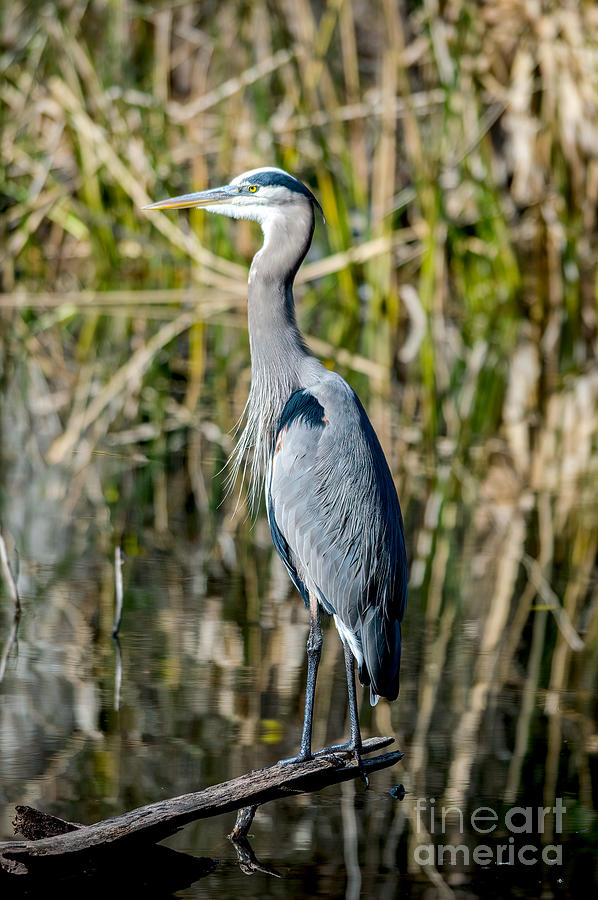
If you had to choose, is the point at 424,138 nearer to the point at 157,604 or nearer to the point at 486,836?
the point at 157,604

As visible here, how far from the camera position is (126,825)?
2.28 meters

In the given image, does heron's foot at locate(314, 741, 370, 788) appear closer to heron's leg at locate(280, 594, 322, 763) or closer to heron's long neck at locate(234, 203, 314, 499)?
heron's leg at locate(280, 594, 322, 763)

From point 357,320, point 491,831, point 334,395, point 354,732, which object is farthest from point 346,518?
point 357,320

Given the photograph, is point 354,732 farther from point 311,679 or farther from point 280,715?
point 280,715

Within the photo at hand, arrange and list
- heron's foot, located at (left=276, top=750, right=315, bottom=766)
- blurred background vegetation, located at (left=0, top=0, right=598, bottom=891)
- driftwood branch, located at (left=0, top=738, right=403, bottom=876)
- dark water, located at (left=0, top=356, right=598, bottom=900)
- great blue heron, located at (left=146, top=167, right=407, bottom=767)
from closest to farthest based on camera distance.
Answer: driftwood branch, located at (left=0, top=738, right=403, bottom=876) → dark water, located at (left=0, top=356, right=598, bottom=900) → heron's foot, located at (left=276, top=750, right=315, bottom=766) → great blue heron, located at (left=146, top=167, right=407, bottom=767) → blurred background vegetation, located at (left=0, top=0, right=598, bottom=891)

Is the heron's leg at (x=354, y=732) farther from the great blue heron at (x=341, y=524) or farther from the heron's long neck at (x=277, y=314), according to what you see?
the heron's long neck at (x=277, y=314)

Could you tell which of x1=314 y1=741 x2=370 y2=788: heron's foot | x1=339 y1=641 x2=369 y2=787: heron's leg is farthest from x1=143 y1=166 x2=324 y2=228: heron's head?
x1=314 y1=741 x2=370 y2=788: heron's foot

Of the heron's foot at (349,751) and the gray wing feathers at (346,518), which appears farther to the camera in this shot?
the gray wing feathers at (346,518)

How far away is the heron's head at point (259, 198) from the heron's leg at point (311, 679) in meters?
0.96

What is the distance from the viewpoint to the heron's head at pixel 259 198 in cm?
318

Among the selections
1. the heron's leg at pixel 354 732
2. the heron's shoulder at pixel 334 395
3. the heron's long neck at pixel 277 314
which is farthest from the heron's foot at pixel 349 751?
the heron's long neck at pixel 277 314

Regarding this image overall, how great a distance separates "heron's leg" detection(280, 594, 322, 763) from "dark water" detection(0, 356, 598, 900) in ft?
0.38

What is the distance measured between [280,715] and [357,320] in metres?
7.46

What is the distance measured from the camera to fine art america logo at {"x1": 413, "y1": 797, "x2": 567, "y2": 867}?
2529 mm
